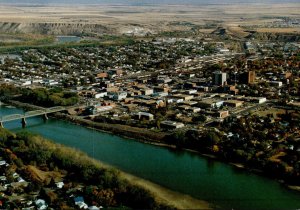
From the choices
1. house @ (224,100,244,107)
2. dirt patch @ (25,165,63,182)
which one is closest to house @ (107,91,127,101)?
house @ (224,100,244,107)

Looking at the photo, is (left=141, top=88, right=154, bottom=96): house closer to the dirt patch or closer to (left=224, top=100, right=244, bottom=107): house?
(left=224, top=100, right=244, bottom=107): house

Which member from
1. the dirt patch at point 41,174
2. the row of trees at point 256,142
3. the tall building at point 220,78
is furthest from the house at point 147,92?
the dirt patch at point 41,174

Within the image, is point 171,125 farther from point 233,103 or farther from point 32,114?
point 32,114

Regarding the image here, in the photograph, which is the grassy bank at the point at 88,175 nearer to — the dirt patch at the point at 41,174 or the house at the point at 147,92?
the dirt patch at the point at 41,174

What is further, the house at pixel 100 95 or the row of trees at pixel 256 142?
the house at pixel 100 95

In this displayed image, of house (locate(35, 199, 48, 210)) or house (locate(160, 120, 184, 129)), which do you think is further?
house (locate(160, 120, 184, 129))

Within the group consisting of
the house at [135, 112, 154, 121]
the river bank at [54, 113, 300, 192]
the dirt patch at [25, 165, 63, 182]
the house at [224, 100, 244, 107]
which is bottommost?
the river bank at [54, 113, 300, 192]

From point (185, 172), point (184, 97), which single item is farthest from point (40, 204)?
point (184, 97)
